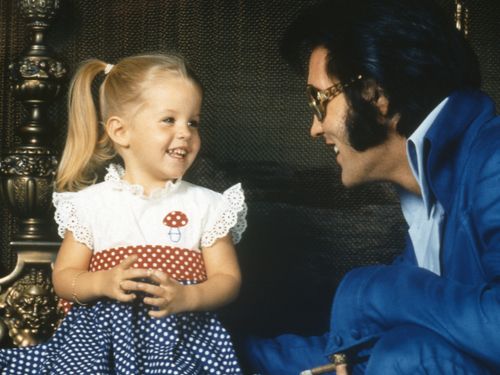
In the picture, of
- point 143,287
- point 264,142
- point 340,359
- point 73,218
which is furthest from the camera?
point 264,142

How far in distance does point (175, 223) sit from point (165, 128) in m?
0.20

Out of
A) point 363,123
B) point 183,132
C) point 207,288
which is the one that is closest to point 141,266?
point 207,288

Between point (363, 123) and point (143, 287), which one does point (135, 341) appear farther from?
point (363, 123)

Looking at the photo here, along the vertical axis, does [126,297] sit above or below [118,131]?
below

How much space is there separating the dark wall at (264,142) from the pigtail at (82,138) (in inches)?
9.2

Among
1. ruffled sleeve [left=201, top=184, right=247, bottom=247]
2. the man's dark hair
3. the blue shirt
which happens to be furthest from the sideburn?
ruffled sleeve [left=201, top=184, right=247, bottom=247]

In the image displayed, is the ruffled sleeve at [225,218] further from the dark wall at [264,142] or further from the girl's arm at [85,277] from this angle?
the dark wall at [264,142]

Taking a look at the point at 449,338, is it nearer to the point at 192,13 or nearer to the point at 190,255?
the point at 190,255

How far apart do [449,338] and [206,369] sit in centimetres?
54

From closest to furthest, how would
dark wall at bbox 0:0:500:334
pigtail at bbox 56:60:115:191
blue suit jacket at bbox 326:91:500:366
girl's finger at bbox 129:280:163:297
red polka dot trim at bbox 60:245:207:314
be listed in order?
blue suit jacket at bbox 326:91:500:366, girl's finger at bbox 129:280:163:297, red polka dot trim at bbox 60:245:207:314, pigtail at bbox 56:60:115:191, dark wall at bbox 0:0:500:334

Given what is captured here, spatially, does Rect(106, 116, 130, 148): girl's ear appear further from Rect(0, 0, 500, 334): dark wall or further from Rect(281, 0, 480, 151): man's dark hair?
Rect(281, 0, 480, 151): man's dark hair

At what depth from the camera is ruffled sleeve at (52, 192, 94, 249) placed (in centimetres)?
187

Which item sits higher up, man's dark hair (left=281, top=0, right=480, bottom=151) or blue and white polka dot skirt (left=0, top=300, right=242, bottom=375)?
man's dark hair (left=281, top=0, right=480, bottom=151)

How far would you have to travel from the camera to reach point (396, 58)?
5.43 ft
